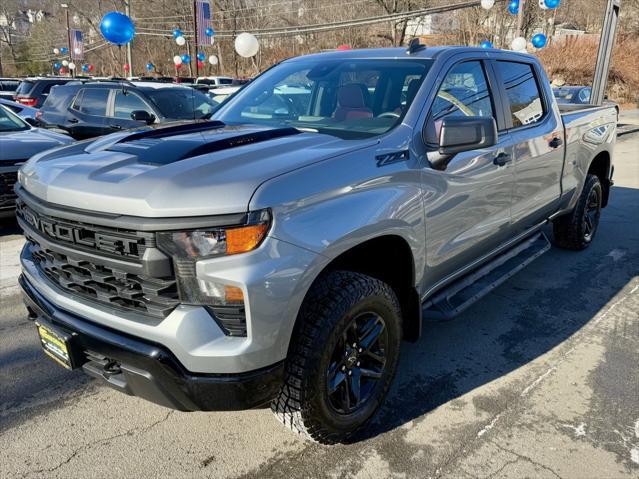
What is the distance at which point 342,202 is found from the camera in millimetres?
2273

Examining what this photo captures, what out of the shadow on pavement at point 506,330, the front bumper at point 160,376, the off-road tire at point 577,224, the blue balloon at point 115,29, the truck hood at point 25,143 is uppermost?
the blue balloon at point 115,29

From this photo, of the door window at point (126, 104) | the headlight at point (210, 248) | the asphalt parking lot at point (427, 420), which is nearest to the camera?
the headlight at point (210, 248)

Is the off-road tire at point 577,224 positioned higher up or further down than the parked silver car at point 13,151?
further down

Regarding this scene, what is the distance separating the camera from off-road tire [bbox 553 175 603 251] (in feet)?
17.2

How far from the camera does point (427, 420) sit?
279 cm

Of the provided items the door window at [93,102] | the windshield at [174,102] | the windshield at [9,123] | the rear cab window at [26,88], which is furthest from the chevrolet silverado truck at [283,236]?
the rear cab window at [26,88]

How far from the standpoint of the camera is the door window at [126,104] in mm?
8594

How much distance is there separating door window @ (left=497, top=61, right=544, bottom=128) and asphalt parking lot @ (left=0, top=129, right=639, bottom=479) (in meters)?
1.52

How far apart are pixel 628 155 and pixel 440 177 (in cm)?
1205

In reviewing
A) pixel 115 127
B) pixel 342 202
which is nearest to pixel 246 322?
pixel 342 202

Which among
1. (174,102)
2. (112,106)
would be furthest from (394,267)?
(112,106)

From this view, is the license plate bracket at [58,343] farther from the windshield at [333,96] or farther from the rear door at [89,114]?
the rear door at [89,114]

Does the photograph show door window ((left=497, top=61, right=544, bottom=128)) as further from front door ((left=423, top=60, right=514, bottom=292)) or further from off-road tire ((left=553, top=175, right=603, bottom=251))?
off-road tire ((left=553, top=175, right=603, bottom=251))

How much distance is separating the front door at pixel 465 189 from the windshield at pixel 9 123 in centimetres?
574
